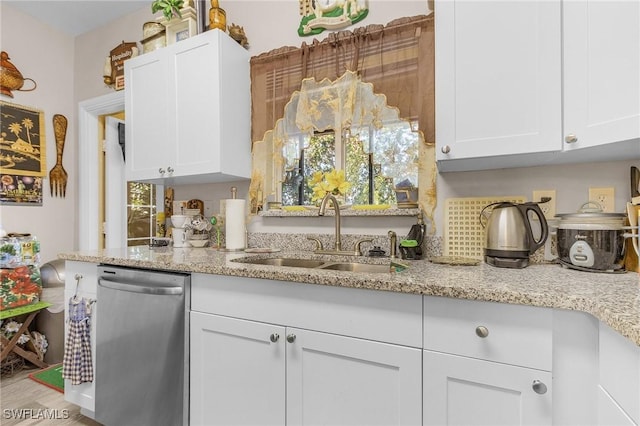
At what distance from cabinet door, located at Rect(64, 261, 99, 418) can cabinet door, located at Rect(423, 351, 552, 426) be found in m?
1.64

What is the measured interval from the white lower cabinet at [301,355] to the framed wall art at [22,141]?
2.25 meters

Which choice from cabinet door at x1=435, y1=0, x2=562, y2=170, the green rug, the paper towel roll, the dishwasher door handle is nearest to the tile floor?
the green rug

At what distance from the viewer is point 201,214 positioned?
2283 mm

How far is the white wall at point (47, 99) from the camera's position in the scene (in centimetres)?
254

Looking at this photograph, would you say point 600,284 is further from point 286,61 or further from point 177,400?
point 286,61

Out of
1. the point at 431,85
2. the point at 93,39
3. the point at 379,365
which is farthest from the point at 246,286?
the point at 93,39

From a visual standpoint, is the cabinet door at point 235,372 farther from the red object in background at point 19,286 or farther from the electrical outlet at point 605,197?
the red object in background at point 19,286

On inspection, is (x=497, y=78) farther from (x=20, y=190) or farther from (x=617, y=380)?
(x=20, y=190)

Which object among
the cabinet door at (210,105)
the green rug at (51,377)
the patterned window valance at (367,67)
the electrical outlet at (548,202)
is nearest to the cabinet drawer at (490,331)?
the electrical outlet at (548,202)

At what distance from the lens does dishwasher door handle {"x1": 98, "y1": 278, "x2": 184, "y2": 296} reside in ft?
4.59

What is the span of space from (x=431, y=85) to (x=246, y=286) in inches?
50.2

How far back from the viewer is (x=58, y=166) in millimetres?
2793

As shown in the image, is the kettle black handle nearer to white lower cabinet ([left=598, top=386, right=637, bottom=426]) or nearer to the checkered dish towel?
white lower cabinet ([left=598, top=386, right=637, bottom=426])

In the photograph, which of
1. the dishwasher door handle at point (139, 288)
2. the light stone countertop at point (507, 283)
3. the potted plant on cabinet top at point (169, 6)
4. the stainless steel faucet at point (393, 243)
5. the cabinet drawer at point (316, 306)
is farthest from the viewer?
the potted plant on cabinet top at point (169, 6)
